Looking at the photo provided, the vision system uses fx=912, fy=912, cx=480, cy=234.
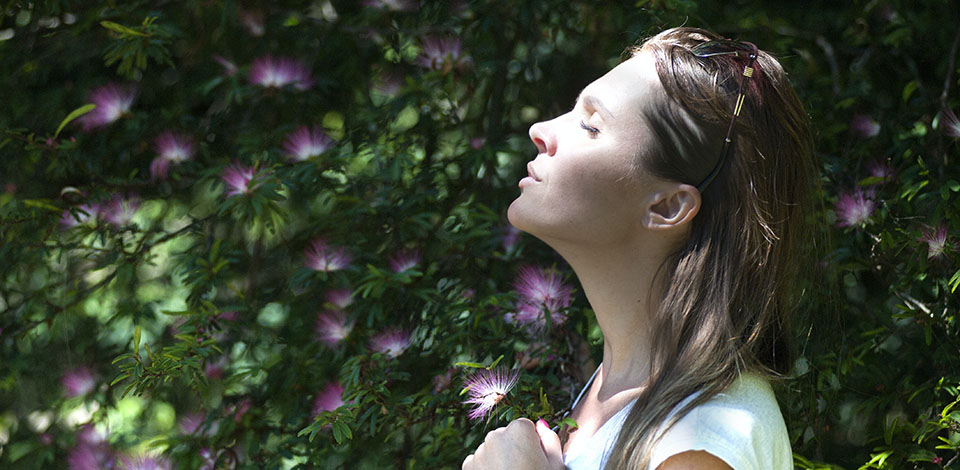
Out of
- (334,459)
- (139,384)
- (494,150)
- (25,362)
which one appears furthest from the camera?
(25,362)

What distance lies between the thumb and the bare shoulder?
18cm

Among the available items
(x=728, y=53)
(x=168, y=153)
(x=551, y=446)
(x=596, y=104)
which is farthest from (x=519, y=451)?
(x=168, y=153)

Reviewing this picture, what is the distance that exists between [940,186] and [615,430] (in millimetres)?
829

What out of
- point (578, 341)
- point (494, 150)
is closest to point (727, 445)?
point (578, 341)

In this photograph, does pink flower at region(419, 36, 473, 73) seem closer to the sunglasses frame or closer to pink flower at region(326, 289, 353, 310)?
pink flower at region(326, 289, 353, 310)

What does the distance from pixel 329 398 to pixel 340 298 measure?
223mm

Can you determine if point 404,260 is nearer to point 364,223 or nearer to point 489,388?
point 364,223

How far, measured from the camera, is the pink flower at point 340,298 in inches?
71.2

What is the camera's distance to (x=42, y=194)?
83.7 inches

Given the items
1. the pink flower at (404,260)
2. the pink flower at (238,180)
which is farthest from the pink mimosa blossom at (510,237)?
the pink flower at (238,180)

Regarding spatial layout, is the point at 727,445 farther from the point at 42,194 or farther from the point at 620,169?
the point at 42,194

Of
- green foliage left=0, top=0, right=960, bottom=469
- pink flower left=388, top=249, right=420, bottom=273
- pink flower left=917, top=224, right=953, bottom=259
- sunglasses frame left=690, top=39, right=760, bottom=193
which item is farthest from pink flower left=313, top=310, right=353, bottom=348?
pink flower left=917, top=224, right=953, bottom=259

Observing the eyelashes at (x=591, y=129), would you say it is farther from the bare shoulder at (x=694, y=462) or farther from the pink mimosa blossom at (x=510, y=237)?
the pink mimosa blossom at (x=510, y=237)

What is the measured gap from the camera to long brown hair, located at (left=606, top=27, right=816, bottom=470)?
1.15 m
